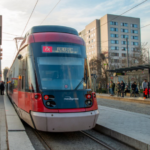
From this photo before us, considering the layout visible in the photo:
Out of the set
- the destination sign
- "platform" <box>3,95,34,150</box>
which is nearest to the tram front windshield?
the destination sign

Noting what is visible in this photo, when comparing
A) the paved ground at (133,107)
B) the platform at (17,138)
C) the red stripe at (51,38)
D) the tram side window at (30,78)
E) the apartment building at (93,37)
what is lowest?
the paved ground at (133,107)

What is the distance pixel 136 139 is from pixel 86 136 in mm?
1567

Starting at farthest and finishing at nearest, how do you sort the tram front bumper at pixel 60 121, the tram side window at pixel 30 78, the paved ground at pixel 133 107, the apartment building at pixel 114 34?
1. the apartment building at pixel 114 34
2. the paved ground at pixel 133 107
3. the tram side window at pixel 30 78
4. the tram front bumper at pixel 60 121

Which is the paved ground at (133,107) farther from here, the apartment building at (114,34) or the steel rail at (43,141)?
the apartment building at (114,34)

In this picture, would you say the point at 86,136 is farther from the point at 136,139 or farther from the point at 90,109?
the point at 136,139

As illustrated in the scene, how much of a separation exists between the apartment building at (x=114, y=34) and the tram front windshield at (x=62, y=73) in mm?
68274

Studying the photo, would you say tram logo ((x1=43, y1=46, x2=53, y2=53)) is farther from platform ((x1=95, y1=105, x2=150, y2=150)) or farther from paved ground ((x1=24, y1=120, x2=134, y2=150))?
platform ((x1=95, y1=105, x2=150, y2=150))

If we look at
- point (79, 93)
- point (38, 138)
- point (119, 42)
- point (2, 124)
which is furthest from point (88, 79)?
point (119, 42)

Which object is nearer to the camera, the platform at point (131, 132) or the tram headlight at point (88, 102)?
the platform at point (131, 132)

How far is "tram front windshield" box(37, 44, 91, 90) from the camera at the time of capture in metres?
5.47

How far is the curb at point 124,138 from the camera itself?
15.7 feet

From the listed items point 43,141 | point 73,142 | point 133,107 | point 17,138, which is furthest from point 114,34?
point 17,138

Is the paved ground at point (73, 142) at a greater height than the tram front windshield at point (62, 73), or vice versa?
the tram front windshield at point (62, 73)

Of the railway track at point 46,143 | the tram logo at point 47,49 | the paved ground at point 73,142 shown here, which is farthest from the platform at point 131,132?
the tram logo at point 47,49
